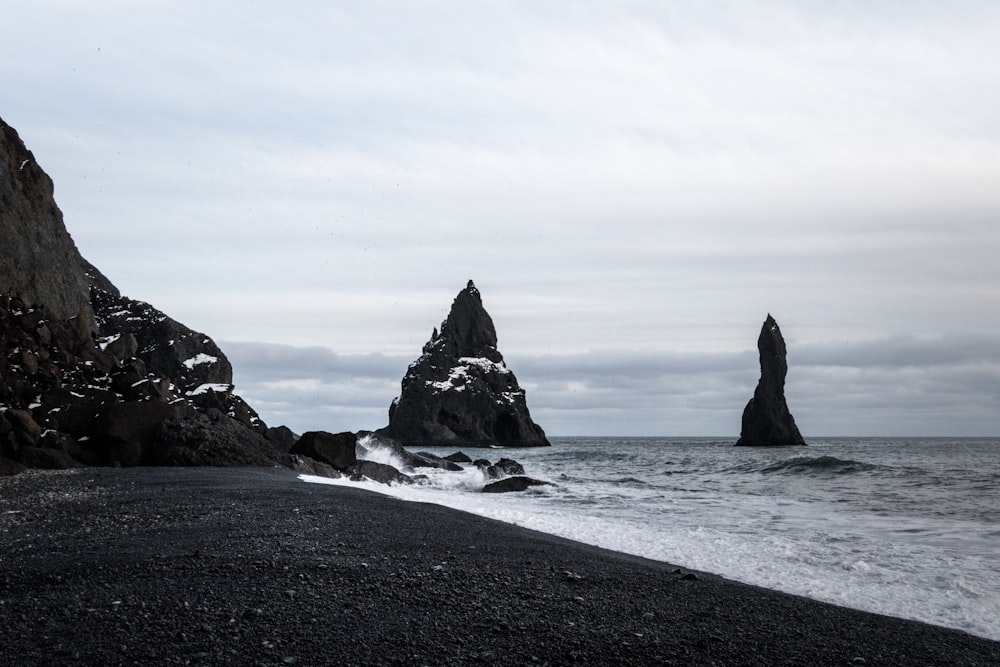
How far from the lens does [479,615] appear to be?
7.00m

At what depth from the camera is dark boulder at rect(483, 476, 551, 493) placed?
91.4 ft

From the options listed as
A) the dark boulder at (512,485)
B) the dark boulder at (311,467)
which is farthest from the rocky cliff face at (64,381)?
the dark boulder at (512,485)

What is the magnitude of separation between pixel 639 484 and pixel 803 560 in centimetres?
1986

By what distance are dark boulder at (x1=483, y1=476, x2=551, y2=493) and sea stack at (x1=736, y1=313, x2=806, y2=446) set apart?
93426 mm

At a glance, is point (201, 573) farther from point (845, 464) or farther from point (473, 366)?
point (473, 366)

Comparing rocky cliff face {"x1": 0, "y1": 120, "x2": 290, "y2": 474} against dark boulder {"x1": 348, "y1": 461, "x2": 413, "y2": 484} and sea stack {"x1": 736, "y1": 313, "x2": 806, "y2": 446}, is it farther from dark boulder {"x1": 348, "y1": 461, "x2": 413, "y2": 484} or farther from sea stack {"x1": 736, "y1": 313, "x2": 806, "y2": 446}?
sea stack {"x1": 736, "y1": 313, "x2": 806, "y2": 446}

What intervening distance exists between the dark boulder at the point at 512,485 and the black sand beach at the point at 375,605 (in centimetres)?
1632

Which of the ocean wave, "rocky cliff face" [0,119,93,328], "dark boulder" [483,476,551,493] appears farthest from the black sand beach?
the ocean wave

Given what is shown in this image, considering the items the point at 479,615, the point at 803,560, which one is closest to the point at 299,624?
the point at 479,615

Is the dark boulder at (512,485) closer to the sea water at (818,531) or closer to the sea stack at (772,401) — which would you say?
the sea water at (818,531)

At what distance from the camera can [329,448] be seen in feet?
93.4

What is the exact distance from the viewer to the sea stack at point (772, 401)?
380 feet

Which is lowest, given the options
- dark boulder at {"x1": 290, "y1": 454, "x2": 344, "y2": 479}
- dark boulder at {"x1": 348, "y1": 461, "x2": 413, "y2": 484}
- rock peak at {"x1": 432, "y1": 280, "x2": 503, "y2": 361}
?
dark boulder at {"x1": 348, "y1": 461, "x2": 413, "y2": 484}

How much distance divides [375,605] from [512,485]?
21359mm
